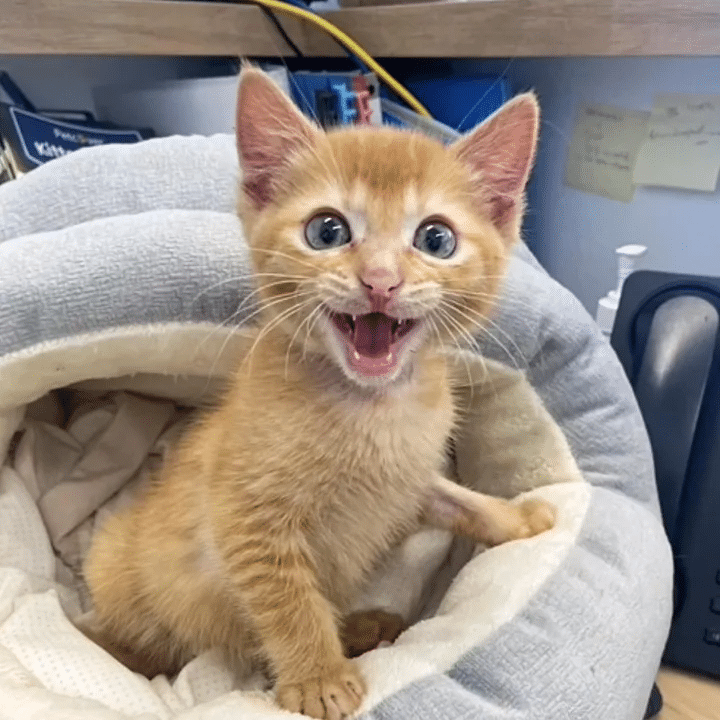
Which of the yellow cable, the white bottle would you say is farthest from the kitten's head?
the yellow cable

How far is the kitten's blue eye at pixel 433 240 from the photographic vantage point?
2.23 feet

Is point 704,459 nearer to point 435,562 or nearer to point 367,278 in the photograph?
point 435,562

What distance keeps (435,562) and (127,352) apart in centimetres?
46

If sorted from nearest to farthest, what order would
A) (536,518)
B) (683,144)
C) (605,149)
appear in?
(536,518) → (683,144) → (605,149)

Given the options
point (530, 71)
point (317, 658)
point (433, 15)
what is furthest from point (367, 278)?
point (530, 71)

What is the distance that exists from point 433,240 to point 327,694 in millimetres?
414

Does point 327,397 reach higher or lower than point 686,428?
higher

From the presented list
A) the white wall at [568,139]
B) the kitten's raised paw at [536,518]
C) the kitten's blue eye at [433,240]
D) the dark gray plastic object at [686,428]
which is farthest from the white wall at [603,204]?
the kitten's blue eye at [433,240]

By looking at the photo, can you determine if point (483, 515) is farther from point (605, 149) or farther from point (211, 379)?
point (605, 149)

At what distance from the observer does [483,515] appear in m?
0.89

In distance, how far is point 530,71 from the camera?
55.2 inches

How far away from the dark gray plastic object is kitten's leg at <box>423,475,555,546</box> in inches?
7.8

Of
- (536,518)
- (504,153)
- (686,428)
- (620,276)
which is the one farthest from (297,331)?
(620,276)

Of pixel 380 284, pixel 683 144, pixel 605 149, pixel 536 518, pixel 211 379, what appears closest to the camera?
pixel 380 284
